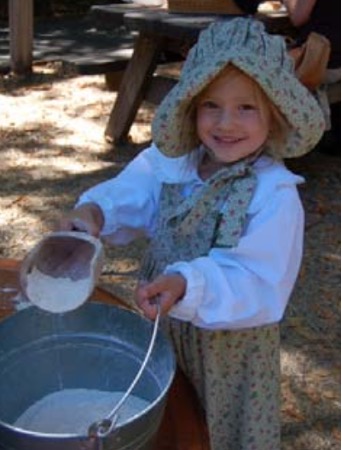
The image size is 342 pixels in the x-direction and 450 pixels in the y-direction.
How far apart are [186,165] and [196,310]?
0.32 m

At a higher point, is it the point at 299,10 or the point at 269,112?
the point at 269,112

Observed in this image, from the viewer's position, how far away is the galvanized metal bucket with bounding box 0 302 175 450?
1133mm

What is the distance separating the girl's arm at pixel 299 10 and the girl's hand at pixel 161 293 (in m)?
2.65

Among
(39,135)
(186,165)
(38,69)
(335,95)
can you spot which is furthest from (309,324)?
(38,69)

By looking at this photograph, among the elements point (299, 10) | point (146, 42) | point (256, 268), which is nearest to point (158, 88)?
point (146, 42)

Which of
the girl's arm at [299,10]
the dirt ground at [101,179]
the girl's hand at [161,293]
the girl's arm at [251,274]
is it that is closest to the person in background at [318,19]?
the girl's arm at [299,10]

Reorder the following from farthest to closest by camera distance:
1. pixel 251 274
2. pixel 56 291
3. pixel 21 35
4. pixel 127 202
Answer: pixel 21 35 < pixel 127 202 < pixel 251 274 < pixel 56 291

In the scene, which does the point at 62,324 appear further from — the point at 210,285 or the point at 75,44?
the point at 75,44

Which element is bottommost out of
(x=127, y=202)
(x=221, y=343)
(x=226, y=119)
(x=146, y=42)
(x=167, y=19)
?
(x=146, y=42)

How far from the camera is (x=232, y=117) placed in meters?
1.29

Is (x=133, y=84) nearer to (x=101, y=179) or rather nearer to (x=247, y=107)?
(x=101, y=179)

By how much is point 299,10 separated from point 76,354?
2.70 m

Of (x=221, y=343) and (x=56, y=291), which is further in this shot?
(x=221, y=343)

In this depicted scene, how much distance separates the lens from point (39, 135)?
177 inches
